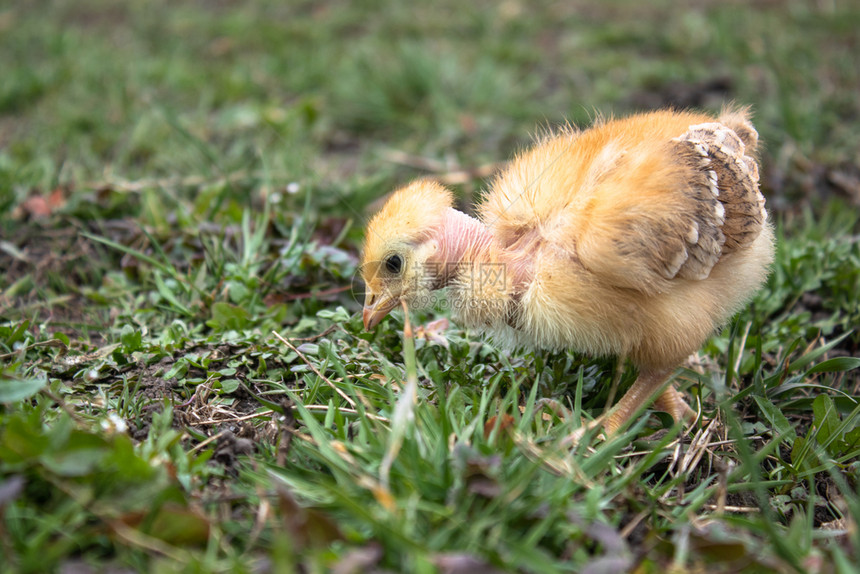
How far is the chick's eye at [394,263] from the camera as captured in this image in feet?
9.26

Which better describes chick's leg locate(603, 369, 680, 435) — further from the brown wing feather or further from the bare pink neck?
the bare pink neck

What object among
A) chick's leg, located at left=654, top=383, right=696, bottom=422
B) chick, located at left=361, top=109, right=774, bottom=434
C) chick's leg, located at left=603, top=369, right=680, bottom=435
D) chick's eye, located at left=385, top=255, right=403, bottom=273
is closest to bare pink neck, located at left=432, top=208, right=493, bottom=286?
chick, located at left=361, top=109, right=774, bottom=434

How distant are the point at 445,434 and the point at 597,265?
82 cm

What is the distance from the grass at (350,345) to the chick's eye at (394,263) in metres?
0.34

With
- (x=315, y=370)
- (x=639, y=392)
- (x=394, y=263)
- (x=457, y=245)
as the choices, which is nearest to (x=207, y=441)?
(x=315, y=370)

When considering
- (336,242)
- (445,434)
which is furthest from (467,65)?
(445,434)

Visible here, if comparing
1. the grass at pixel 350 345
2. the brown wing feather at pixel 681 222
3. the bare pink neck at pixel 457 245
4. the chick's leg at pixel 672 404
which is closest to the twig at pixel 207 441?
the grass at pixel 350 345

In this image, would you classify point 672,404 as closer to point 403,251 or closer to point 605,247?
point 605,247

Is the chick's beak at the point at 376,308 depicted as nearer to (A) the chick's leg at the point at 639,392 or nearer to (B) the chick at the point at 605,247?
(B) the chick at the point at 605,247

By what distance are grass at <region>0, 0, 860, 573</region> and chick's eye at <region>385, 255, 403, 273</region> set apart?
0.34 metres

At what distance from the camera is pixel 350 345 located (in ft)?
9.82

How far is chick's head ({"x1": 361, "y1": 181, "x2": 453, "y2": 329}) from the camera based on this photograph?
2781 mm

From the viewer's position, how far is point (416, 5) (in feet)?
26.8

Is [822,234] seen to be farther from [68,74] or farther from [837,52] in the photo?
[68,74]
